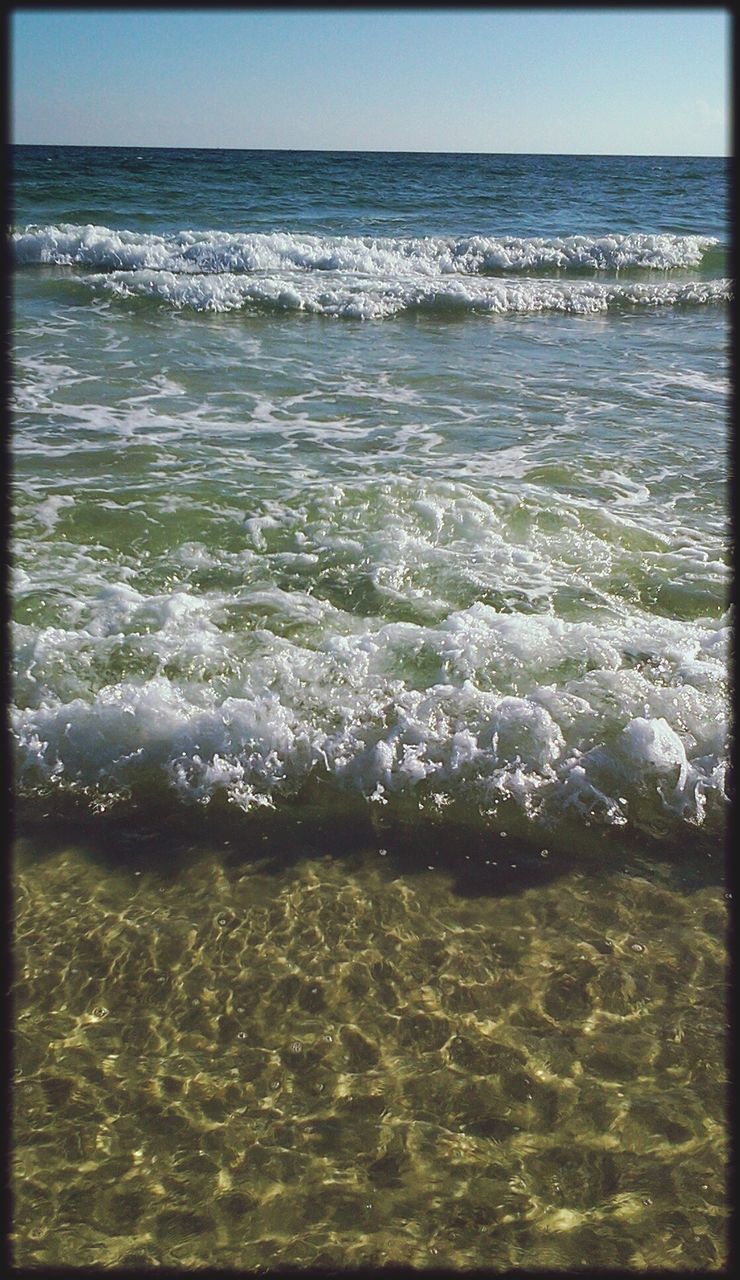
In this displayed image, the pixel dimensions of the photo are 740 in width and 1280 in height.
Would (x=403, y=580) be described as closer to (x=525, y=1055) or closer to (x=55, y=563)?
(x=55, y=563)

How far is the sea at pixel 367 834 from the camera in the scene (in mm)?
2555

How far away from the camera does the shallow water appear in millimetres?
2453

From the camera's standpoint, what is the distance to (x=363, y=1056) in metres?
2.90

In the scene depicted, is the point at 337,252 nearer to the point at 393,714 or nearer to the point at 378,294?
the point at 378,294

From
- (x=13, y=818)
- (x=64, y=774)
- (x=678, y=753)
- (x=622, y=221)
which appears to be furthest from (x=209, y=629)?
(x=622, y=221)

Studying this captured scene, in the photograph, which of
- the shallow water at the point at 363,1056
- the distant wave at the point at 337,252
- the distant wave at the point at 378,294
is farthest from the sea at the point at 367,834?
the distant wave at the point at 337,252

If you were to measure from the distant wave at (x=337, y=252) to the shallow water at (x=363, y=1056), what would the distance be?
15.9 m

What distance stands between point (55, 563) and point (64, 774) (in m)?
2.18

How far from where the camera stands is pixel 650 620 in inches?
210

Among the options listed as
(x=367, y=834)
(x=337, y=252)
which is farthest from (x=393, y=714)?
(x=337, y=252)

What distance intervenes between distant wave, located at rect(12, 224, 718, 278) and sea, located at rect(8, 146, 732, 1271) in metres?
9.81

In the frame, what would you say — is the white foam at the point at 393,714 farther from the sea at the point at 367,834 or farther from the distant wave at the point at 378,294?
the distant wave at the point at 378,294

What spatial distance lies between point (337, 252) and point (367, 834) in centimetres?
1684

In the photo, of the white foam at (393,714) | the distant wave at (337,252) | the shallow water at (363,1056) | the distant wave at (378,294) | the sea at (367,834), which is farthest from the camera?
the distant wave at (337,252)
